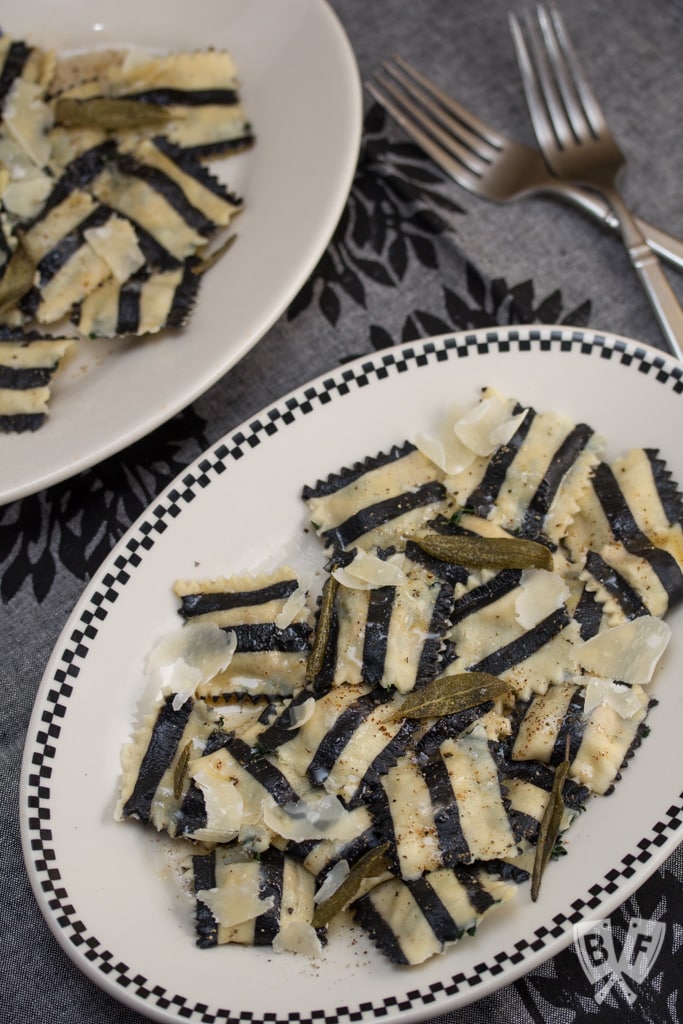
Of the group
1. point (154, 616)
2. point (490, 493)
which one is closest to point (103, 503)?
point (154, 616)

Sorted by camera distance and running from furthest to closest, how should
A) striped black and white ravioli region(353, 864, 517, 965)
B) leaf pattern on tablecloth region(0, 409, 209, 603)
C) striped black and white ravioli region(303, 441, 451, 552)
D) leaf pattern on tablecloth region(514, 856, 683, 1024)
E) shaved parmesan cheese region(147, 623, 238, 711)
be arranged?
leaf pattern on tablecloth region(0, 409, 209, 603)
striped black and white ravioli region(303, 441, 451, 552)
shaved parmesan cheese region(147, 623, 238, 711)
leaf pattern on tablecloth region(514, 856, 683, 1024)
striped black and white ravioli region(353, 864, 517, 965)

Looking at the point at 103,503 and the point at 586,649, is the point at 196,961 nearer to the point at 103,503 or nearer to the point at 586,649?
the point at 586,649

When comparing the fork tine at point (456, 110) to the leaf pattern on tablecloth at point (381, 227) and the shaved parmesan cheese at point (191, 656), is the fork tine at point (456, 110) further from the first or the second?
the shaved parmesan cheese at point (191, 656)

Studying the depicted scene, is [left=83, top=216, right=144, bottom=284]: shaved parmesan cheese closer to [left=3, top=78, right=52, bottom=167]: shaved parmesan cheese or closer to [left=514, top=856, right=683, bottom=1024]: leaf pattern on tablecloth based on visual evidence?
[left=3, top=78, right=52, bottom=167]: shaved parmesan cheese

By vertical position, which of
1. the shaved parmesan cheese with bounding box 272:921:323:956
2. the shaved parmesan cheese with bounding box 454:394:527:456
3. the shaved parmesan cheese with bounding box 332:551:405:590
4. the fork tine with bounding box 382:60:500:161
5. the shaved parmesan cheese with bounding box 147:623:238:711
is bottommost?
the shaved parmesan cheese with bounding box 272:921:323:956

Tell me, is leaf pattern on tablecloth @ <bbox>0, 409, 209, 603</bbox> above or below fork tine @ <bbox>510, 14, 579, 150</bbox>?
below

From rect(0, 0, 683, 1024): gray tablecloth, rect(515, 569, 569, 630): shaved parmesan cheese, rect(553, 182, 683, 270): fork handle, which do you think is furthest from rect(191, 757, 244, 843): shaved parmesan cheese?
rect(553, 182, 683, 270): fork handle

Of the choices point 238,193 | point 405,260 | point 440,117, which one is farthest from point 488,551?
point 440,117

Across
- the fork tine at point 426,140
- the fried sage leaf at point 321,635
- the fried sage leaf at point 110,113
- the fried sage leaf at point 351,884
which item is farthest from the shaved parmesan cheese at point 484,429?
the fried sage leaf at point 110,113
